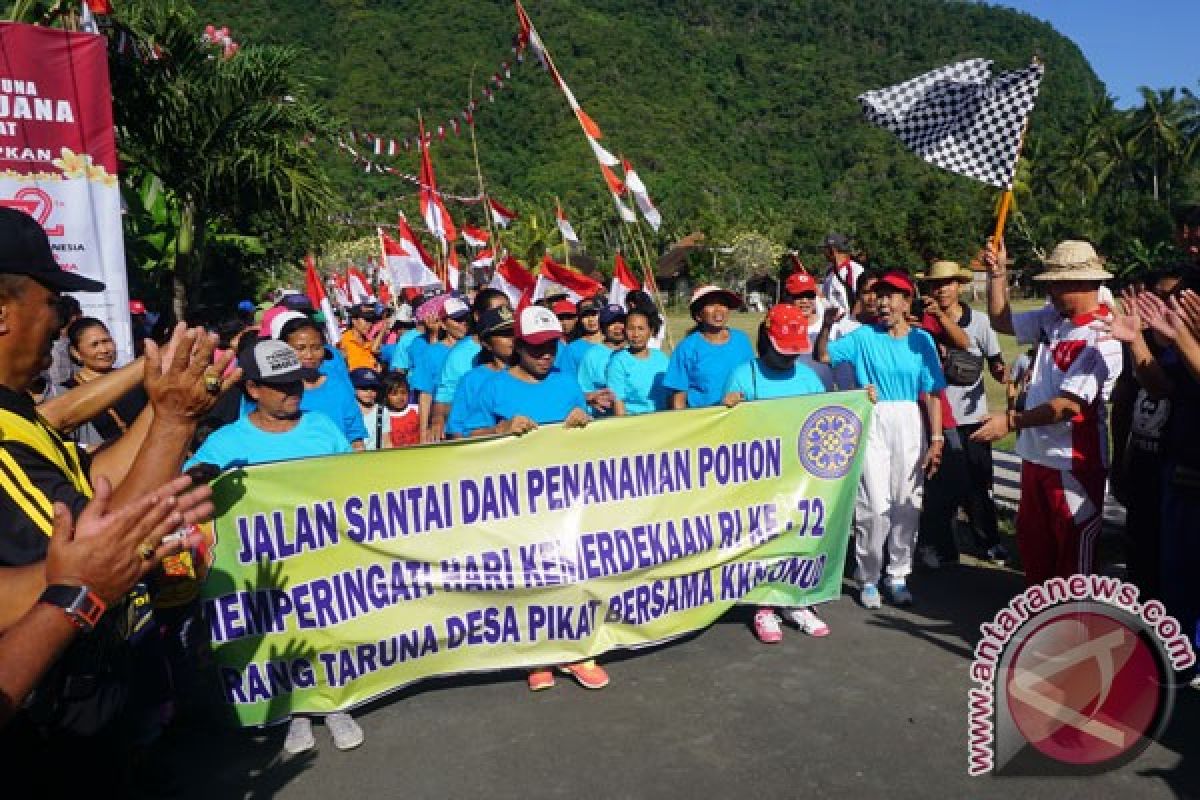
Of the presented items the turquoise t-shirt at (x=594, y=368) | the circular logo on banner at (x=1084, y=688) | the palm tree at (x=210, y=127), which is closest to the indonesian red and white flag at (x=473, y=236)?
the palm tree at (x=210, y=127)

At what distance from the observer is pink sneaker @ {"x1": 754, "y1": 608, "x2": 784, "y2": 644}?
15.5 ft

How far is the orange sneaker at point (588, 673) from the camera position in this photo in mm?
4262

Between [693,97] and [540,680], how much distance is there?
363ft

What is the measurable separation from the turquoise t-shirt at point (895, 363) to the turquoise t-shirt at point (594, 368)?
2472mm

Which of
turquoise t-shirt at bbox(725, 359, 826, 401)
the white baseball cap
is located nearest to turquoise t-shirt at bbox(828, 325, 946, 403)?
turquoise t-shirt at bbox(725, 359, 826, 401)

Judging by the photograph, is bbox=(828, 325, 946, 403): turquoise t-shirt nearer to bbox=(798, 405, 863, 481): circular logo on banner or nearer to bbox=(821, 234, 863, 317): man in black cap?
bbox=(798, 405, 863, 481): circular logo on banner

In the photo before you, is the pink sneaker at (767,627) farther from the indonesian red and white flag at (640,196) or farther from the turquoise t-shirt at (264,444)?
the indonesian red and white flag at (640,196)

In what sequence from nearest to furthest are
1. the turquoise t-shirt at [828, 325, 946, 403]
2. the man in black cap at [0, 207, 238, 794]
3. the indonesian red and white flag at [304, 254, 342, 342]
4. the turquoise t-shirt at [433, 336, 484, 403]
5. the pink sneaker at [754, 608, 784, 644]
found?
1. the man in black cap at [0, 207, 238, 794]
2. the pink sneaker at [754, 608, 784, 644]
3. the turquoise t-shirt at [828, 325, 946, 403]
4. the turquoise t-shirt at [433, 336, 484, 403]
5. the indonesian red and white flag at [304, 254, 342, 342]

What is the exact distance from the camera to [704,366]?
573 cm

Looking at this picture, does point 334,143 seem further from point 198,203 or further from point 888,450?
point 888,450

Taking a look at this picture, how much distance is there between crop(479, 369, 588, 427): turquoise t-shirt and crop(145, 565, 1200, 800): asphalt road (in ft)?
4.49

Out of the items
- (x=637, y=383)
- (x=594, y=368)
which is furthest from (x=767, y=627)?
(x=594, y=368)

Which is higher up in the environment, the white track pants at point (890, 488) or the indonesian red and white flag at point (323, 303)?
the indonesian red and white flag at point (323, 303)

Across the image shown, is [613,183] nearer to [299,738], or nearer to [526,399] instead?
[526,399]
